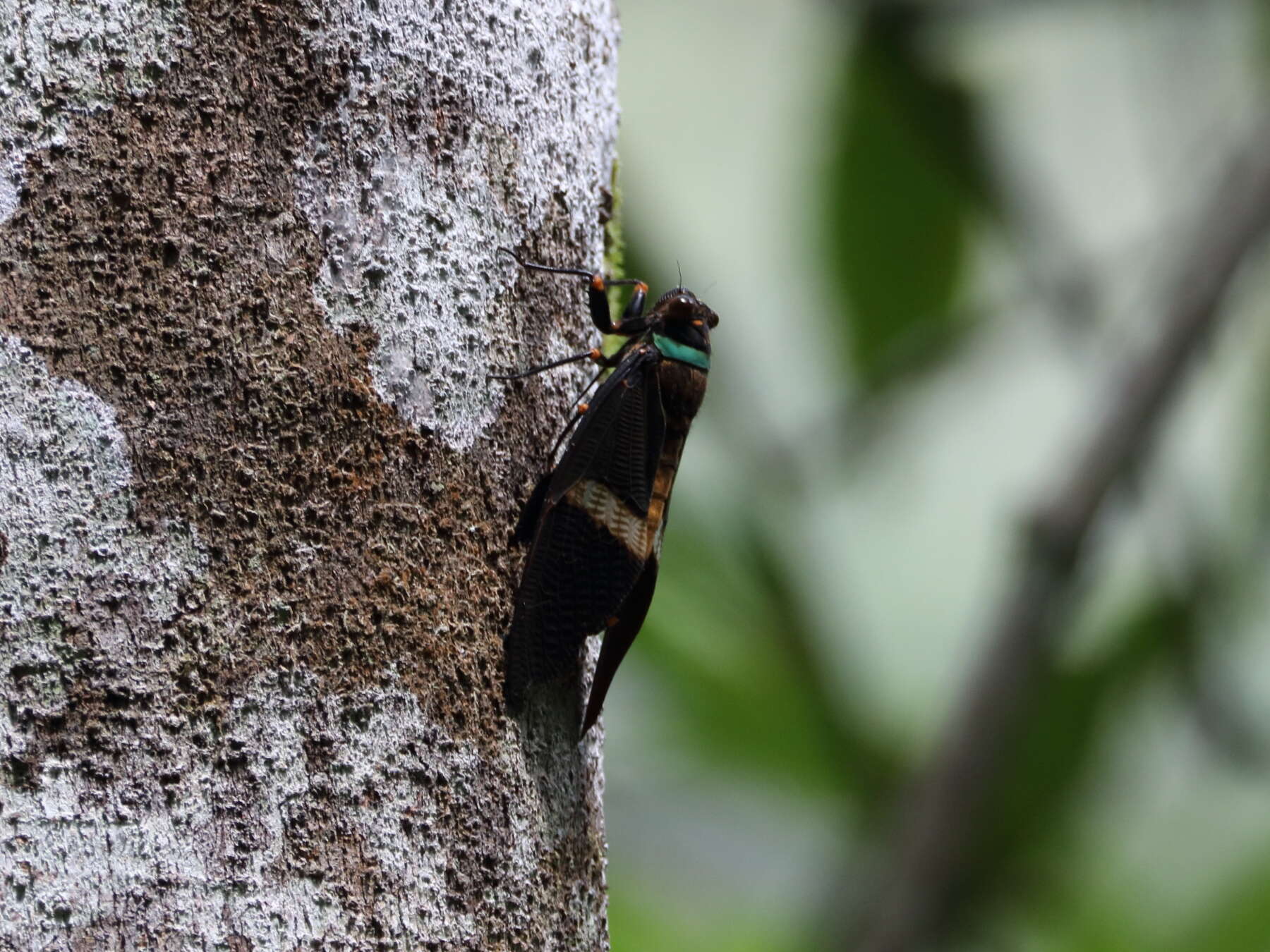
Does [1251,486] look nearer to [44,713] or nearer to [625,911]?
[625,911]

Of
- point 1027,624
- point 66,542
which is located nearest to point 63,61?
point 66,542

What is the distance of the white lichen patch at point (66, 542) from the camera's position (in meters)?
1.38

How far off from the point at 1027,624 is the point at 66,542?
3.03 meters

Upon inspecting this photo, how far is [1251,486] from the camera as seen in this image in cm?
593

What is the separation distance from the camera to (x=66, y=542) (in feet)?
4.60

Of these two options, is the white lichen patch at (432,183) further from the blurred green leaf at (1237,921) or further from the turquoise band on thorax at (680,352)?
the blurred green leaf at (1237,921)

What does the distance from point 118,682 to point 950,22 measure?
198 inches

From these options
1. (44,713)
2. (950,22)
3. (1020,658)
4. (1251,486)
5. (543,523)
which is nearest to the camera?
(44,713)

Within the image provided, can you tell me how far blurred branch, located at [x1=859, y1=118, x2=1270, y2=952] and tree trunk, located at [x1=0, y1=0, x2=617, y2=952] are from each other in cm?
238

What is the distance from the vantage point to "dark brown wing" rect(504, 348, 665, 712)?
5.62ft

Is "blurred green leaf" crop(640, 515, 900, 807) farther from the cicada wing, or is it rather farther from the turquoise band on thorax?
the cicada wing

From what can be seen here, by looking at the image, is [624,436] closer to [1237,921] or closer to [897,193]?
[897,193]

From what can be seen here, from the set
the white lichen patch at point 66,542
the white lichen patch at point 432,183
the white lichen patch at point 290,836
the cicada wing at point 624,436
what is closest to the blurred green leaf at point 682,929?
the cicada wing at point 624,436

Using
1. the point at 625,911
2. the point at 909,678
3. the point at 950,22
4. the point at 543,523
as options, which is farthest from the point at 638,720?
the point at 543,523
